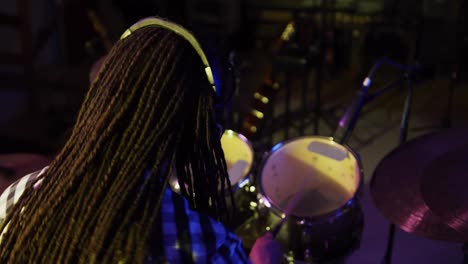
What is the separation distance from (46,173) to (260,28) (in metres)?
6.38

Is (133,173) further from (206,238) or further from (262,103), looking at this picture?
(262,103)

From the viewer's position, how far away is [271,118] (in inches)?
172

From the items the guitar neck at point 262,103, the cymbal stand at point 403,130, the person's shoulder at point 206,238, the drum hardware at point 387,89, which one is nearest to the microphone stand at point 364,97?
the drum hardware at point 387,89

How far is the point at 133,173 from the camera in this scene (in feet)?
3.30

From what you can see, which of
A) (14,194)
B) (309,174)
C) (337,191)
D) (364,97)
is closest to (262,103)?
(364,97)

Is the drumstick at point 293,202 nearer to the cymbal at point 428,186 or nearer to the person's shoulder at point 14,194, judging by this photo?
the cymbal at point 428,186

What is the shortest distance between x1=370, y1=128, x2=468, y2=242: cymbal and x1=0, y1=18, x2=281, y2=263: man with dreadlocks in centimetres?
60

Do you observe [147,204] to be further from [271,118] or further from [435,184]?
[271,118]

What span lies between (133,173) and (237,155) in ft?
5.01

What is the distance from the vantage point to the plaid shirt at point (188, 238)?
1.01 meters

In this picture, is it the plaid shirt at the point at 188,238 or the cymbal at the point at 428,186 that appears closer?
the plaid shirt at the point at 188,238

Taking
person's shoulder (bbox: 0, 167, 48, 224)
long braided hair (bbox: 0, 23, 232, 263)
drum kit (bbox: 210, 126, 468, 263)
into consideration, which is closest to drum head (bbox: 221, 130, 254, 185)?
drum kit (bbox: 210, 126, 468, 263)

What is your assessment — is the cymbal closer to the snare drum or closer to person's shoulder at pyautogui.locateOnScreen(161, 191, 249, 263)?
the snare drum


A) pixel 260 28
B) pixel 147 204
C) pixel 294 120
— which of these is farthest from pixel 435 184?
pixel 260 28
